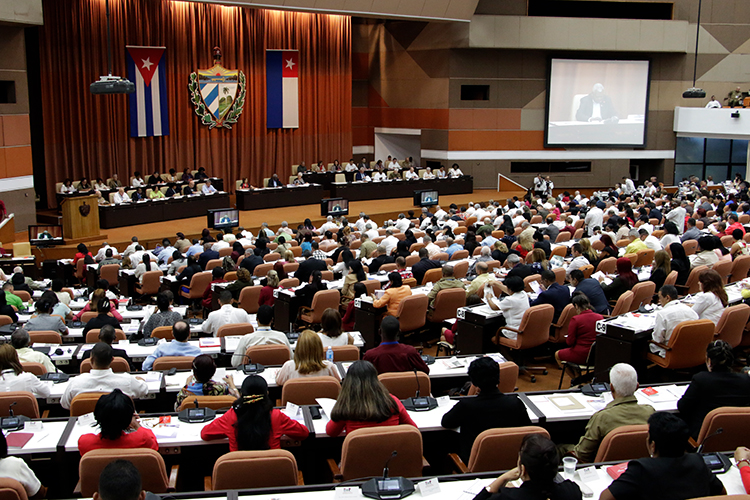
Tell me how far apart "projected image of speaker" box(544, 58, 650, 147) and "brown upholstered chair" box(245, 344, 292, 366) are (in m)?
19.1

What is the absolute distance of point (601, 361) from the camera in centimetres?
646

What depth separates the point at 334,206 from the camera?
16.4 metres

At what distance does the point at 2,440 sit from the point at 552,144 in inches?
851

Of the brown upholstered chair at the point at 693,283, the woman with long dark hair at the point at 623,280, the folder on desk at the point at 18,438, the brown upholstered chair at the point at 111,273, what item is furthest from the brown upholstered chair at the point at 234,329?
the brown upholstered chair at the point at 693,283

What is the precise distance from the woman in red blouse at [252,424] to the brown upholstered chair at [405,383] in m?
0.97

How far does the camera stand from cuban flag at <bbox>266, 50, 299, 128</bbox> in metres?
21.1

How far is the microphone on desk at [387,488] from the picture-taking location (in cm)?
342

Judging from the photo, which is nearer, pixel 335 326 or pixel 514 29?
pixel 335 326

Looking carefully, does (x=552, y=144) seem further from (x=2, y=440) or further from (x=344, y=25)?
(x=2, y=440)

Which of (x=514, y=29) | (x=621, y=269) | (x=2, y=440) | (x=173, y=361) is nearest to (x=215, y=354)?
(x=173, y=361)

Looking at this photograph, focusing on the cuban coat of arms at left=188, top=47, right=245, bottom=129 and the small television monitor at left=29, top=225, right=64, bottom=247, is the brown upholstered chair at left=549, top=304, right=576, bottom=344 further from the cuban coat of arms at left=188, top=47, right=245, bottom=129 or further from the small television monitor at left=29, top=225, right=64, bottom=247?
the cuban coat of arms at left=188, top=47, right=245, bottom=129

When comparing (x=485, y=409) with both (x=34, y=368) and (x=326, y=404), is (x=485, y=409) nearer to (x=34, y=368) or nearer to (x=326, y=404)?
(x=326, y=404)

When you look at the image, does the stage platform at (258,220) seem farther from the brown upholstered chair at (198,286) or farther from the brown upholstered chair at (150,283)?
the brown upholstered chair at (198,286)

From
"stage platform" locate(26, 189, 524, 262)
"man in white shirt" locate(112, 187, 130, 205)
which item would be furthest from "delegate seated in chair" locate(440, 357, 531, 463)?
"man in white shirt" locate(112, 187, 130, 205)
